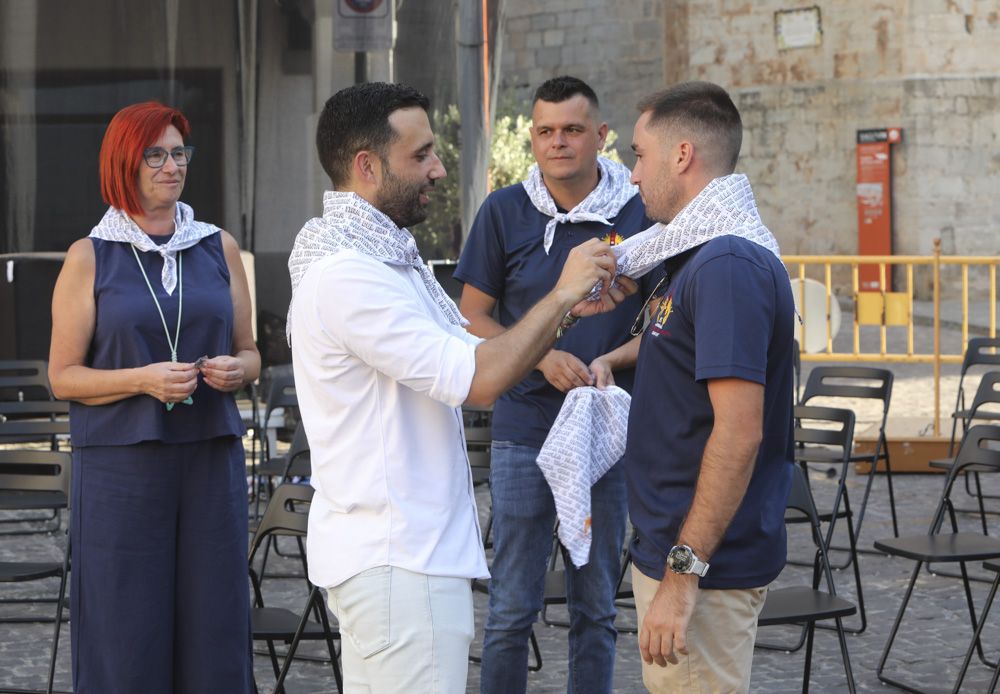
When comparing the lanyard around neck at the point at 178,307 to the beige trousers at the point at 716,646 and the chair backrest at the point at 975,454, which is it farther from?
the chair backrest at the point at 975,454

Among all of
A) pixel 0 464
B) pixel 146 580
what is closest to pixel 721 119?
pixel 146 580

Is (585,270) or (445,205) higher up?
(445,205)

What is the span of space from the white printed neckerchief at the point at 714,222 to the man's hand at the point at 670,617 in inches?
26.1

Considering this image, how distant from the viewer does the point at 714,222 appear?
294 centimetres

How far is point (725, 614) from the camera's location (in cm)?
291

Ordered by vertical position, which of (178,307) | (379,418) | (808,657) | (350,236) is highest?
(350,236)

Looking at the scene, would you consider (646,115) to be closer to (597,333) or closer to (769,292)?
(769,292)

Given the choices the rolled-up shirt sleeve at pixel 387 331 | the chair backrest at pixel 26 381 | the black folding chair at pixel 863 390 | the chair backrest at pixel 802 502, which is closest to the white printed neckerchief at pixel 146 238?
the rolled-up shirt sleeve at pixel 387 331

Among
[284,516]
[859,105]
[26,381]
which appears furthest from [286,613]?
[859,105]

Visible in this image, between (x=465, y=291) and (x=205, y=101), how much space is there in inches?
236

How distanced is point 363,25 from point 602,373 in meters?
6.68

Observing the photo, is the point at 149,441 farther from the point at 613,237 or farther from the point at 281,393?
the point at 281,393

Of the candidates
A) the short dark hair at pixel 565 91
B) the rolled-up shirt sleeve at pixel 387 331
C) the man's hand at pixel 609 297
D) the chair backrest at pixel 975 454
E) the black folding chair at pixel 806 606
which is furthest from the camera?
the chair backrest at pixel 975 454

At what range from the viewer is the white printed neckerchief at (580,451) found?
3.82 m
